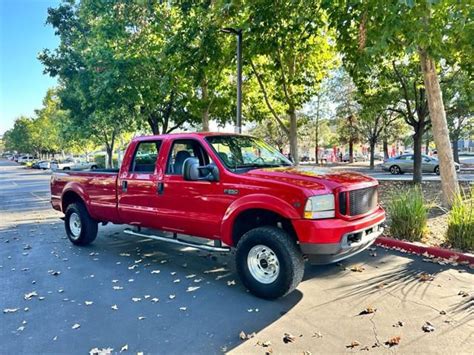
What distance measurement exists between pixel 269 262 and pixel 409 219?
3.49 m

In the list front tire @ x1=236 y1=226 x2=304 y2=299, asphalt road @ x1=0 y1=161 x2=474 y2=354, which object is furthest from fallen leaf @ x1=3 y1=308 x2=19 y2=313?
front tire @ x1=236 y1=226 x2=304 y2=299

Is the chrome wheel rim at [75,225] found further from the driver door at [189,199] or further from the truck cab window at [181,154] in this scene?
the truck cab window at [181,154]

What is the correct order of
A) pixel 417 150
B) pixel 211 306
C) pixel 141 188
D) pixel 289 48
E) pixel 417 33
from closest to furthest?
pixel 211 306 → pixel 141 188 → pixel 417 33 → pixel 289 48 → pixel 417 150

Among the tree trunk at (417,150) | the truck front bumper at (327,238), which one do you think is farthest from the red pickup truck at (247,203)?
the tree trunk at (417,150)

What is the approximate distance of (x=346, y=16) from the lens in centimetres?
816

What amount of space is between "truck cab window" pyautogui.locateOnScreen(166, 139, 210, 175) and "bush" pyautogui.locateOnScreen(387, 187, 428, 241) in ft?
12.2

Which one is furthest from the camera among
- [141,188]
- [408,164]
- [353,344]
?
[408,164]

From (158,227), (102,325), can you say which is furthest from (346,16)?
(102,325)

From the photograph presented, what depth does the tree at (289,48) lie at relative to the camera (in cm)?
967

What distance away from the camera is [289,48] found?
1184 cm

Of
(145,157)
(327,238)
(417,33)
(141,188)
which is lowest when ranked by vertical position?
(327,238)

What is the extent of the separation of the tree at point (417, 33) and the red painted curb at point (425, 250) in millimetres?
1393

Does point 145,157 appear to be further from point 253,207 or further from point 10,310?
point 10,310

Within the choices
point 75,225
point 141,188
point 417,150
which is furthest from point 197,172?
point 417,150
